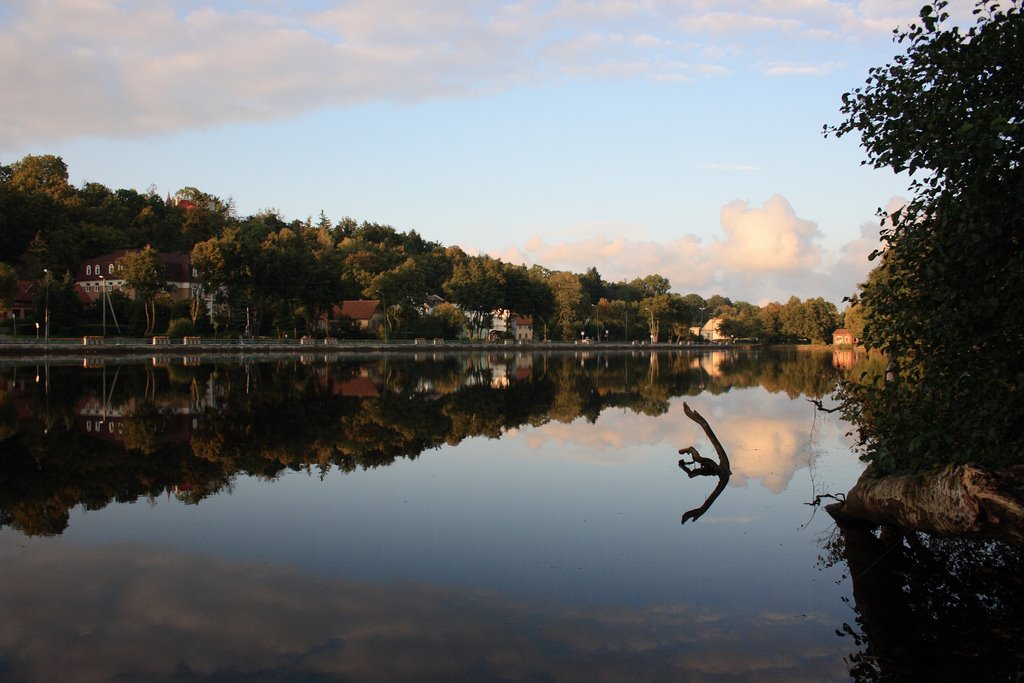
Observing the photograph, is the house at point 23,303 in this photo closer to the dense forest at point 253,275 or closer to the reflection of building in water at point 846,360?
the dense forest at point 253,275

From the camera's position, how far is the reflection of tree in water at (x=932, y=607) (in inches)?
282

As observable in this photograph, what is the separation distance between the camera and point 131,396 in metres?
31.4

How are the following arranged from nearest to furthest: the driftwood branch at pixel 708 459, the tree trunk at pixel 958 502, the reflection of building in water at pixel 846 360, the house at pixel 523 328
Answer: the tree trunk at pixel 958 502 < the driftwood branch at pixel 708 459 < the reflection of building in water at pixel 846 360 < the house at pixel 523 328

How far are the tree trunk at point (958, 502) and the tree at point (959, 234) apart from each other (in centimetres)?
43

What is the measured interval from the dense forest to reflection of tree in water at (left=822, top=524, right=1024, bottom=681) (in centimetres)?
7997

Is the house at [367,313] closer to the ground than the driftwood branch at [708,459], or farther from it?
farther from it

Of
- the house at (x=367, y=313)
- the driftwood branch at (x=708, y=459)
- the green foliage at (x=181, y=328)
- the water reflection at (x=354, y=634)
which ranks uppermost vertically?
the house at (x=367, y=313)

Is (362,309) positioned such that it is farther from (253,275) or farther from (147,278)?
(147,278)

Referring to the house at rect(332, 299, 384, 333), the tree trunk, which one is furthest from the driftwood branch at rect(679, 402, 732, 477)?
the house at rect(332, 299, 384, 333)

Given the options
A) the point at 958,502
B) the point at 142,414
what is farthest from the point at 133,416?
the point at 958,502

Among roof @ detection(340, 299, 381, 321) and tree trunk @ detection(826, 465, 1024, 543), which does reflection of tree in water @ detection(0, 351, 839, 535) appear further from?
roof @ detection(340, 299, 381, 321)

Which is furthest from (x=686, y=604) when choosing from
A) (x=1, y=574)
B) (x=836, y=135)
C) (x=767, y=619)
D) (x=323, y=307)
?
(x=323, y=307)

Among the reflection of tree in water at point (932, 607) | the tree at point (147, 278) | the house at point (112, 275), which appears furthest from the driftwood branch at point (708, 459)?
the house at point (112, 275)

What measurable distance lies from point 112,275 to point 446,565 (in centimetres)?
10185
